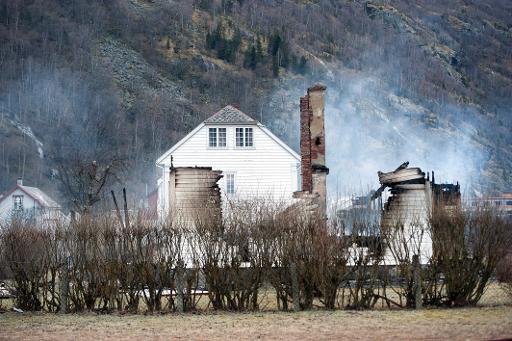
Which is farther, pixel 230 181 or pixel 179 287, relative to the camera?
pixel 230 181

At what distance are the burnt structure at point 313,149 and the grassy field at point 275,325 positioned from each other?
34.3 ft

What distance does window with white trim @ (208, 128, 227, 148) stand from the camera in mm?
58844

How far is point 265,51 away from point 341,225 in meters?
164

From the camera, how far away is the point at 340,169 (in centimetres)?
11700

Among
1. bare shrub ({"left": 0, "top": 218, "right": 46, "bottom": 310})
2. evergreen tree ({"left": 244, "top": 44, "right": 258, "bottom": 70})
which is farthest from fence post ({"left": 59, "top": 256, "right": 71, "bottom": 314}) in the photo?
evergreen tree ({"left": 244, "top": 44, "right": 258, "bottom": 70})

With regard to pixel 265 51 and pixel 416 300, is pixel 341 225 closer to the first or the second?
pixel 416 300

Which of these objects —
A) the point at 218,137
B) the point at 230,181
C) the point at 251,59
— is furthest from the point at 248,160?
the point at 251,59

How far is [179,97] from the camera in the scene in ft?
515

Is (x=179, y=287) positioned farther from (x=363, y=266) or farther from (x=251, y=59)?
(x=251, y=59)

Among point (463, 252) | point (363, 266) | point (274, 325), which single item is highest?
point (463, 252)

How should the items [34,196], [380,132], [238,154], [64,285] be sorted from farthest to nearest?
[380,132] → [34,196] → [238,154] → [64,285]

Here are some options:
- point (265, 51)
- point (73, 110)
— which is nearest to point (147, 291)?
point (73, 110)

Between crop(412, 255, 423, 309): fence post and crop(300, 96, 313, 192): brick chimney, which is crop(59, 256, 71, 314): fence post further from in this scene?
crop(300, 96, 313, 192): brick chimney

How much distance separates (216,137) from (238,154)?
1.63 m
